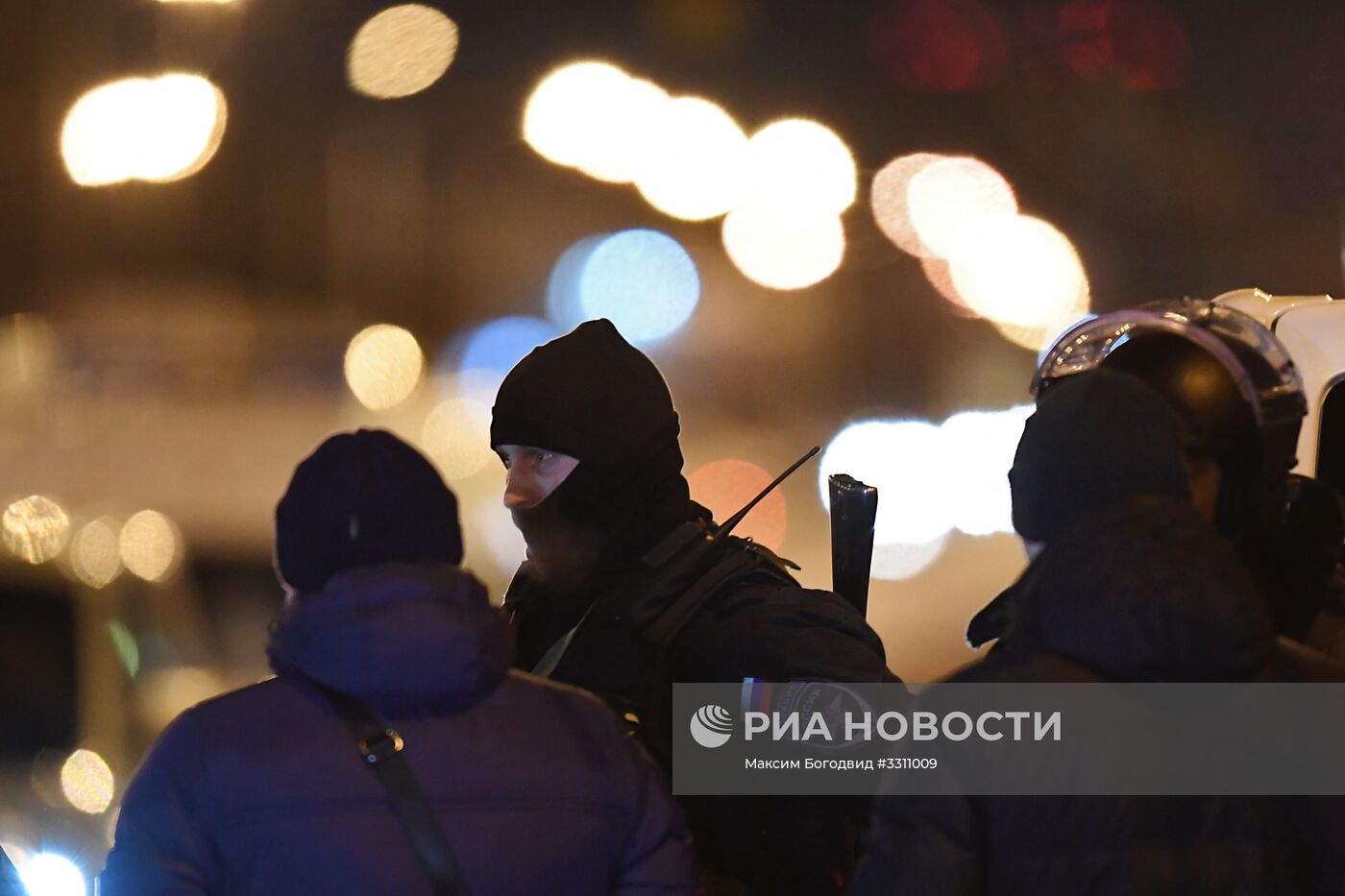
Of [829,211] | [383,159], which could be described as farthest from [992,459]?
[383,159]

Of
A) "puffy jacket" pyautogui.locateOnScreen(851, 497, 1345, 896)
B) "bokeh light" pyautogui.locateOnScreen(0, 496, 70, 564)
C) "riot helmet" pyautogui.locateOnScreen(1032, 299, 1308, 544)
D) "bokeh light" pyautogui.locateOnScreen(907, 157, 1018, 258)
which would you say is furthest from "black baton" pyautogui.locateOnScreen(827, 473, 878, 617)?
"bokeh light" pyautogui.locateOnScreen(907, 157, 1018, 258)

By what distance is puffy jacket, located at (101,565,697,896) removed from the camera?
150 cm

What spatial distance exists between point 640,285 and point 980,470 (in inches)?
167

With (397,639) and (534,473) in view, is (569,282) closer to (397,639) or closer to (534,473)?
(534,473)

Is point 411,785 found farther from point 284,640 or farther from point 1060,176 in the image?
point 1060,176

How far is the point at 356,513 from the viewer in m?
1.58

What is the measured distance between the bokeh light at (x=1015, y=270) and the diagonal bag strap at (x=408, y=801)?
46.8ft

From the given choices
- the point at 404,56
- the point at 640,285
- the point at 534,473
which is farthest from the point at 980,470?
the point at 534,473

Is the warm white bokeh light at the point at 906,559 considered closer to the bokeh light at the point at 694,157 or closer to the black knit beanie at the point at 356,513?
the bokeh light at the point at 694,157

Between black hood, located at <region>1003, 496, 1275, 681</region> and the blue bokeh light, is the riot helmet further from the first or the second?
the blue bokeh light

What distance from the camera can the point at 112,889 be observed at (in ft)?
4.96

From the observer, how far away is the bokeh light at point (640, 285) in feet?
46.6

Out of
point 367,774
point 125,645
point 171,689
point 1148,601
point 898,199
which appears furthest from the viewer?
point 898,199

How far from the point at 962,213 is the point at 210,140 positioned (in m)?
8.69
